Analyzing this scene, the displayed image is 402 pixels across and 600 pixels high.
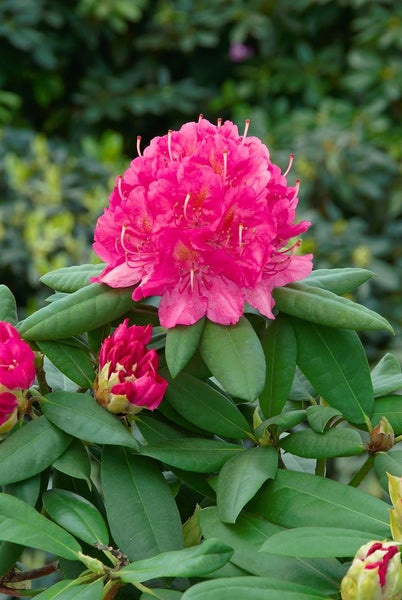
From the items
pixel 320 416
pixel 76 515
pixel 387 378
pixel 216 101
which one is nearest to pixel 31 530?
pixel 76 515

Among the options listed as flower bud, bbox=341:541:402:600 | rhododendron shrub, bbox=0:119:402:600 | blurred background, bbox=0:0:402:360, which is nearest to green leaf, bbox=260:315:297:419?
rhododendron shrub, bbox=0:119:402:600

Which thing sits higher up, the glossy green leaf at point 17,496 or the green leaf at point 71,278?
the green leaf at point 71,278

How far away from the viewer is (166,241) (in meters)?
0.82

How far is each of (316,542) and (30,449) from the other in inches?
9.6

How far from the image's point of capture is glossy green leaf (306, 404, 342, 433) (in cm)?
83

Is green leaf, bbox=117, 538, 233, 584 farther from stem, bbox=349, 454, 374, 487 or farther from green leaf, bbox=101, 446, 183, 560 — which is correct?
stem, bbox=349, 454, 374, 487

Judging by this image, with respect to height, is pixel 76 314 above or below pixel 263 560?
above

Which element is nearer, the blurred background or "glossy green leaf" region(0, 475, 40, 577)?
"glossy green leaf" region(0, 475, 40, 577)

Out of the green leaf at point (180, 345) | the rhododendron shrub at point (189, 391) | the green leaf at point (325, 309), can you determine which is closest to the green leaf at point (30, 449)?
the rhododendron shrub at point (189, 391)

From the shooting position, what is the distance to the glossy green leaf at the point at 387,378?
34.9 inches

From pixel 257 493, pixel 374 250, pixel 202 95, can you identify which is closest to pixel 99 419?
pixel 257 493

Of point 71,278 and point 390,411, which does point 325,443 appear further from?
point 71,278

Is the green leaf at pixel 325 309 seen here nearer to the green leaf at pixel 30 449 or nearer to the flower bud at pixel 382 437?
the flower bud at pixel 382 437

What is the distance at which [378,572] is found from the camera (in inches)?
25.6
